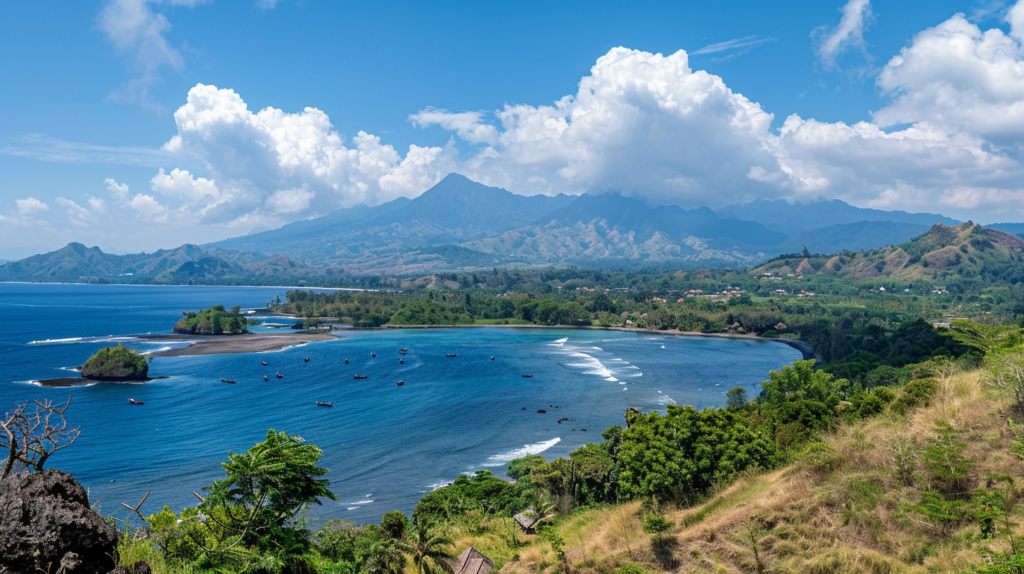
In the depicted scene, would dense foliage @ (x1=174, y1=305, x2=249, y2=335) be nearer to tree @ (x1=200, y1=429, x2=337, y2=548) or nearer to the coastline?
the coastline

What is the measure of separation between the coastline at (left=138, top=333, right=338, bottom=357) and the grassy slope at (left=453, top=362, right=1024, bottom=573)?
7652 centimetres

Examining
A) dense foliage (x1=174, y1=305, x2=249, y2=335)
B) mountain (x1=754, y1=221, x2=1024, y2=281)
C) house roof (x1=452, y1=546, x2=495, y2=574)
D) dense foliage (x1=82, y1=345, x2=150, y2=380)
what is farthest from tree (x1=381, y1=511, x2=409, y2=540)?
mountain (x1=754, y1=221, x2=1024, y2=281)

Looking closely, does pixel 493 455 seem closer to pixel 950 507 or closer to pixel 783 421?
pixel 783 421

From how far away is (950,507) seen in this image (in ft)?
34.1

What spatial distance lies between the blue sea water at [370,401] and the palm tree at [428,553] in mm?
12784

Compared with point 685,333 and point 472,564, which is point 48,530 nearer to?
point 472,564

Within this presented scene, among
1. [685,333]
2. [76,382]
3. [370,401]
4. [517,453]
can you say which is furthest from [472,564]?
[685,333]

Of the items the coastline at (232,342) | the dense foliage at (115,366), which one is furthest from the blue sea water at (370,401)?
the coastline at (232,342)

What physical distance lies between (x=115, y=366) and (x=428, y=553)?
59.6 metres

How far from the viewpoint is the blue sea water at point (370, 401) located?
35.0 metres

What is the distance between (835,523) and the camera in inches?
466

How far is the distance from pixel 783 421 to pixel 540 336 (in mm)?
80916

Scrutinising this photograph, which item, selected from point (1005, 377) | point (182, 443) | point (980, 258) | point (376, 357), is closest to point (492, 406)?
point (182, 443)

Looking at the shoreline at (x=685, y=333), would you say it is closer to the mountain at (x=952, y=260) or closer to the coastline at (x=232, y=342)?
the coastline at (x=232, y=342)
